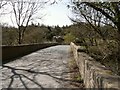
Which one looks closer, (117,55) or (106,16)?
(117,55)

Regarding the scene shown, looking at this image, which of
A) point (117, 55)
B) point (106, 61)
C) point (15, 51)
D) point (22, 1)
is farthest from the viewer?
point (22, 1)

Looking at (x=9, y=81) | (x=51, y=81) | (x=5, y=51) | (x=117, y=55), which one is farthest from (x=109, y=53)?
(x=5, y=51)

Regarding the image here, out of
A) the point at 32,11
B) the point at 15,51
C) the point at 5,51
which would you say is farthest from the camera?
the point at 32,11

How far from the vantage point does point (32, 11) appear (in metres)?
42.0

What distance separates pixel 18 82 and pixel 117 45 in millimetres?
3802

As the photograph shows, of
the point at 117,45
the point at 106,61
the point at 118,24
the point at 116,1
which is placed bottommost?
the point at 106,61

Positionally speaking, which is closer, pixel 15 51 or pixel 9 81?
pixel 9 81

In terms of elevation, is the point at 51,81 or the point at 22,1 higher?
the point at 22,1

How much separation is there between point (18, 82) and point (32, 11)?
35005mm

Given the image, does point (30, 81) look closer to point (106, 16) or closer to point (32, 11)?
point (106, 16)

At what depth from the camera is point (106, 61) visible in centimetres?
736

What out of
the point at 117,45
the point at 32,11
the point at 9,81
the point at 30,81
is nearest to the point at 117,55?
the point at 117,45

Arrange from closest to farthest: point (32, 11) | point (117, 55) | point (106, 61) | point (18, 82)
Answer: point (117, 55), point (106, 61), point (18, 82), point (32, 11)

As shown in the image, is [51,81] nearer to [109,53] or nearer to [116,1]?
[109,53]
